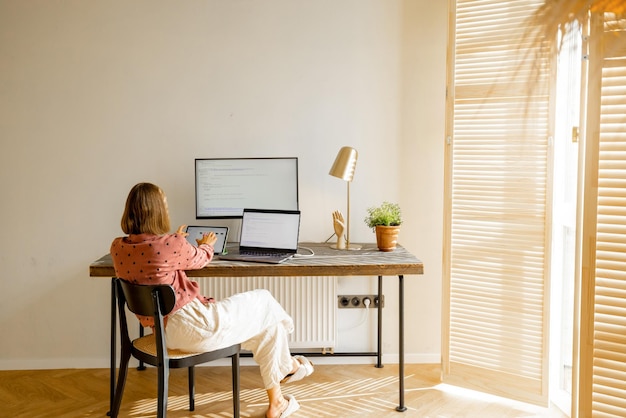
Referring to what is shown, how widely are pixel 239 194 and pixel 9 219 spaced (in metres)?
1.41

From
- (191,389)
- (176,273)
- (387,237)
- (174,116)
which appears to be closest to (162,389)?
(176,273)

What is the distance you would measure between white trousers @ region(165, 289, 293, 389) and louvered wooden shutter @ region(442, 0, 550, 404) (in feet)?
3.41

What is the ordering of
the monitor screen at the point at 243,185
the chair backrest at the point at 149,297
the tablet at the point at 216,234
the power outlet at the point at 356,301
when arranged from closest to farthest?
the chair backrest at the point at 149,297, the tablet at the point at 216,234, the monitor screen at the point at 243,185, the power outlet at the point at 356,301

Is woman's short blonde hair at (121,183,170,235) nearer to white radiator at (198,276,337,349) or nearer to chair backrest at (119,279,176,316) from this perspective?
chair backrest at (119,279,176,316)

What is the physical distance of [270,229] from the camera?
314cm

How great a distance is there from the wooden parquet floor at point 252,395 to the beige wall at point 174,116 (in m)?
0.29

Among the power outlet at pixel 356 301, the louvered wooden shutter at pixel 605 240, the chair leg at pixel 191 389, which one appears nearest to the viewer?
the louvered wooden shutter at pixel 605 240

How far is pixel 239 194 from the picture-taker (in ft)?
11.1

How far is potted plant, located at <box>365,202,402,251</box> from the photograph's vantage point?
3148mm

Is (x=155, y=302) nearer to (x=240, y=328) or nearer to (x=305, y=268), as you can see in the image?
(x=240, y=328)

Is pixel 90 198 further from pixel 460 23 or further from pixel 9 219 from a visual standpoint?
pixel 460 23

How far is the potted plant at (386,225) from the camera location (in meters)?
3.15

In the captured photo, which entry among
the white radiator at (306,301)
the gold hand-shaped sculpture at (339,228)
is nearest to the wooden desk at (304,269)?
the gold hand-shaped sculpture at (339,228)

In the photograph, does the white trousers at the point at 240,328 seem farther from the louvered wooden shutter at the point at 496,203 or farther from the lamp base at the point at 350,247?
the louvered wooden shutter at the point at 496,203
